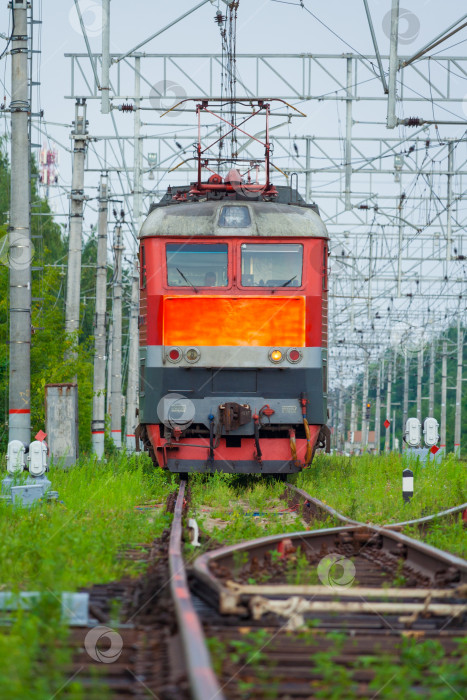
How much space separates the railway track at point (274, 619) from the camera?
159 inches

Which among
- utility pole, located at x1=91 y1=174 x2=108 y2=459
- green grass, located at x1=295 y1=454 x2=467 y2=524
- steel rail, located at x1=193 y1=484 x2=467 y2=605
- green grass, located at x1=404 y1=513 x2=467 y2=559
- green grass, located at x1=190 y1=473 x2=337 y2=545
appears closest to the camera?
steel rail, located at x1=193 y1=484 x2=467 y2=605

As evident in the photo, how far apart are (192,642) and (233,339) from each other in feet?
31.8

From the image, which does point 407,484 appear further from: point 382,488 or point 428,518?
point 428,518

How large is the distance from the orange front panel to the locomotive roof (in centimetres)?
93

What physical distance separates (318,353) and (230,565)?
284 inches

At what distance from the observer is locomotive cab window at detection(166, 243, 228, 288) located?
13.9 metres

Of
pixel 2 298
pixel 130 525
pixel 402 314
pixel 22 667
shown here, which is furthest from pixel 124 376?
pixel 22 667

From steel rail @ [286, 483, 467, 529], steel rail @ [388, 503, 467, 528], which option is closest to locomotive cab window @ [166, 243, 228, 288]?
steel rail @ [286, 483, 467, 529]

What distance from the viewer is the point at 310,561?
731 cm

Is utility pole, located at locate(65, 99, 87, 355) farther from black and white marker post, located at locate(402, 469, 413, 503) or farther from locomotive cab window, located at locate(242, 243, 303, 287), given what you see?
black and white marker post, located at locate(402, 469, 413, 503)

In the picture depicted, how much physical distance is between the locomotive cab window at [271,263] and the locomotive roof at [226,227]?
19 cm

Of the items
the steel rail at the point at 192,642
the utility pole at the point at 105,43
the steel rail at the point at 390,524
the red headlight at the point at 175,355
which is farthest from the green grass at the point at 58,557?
the utility pole at the point at 105,43

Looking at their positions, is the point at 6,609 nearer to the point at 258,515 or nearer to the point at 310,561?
the point at 310,561

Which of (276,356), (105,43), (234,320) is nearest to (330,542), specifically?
(276,356)
